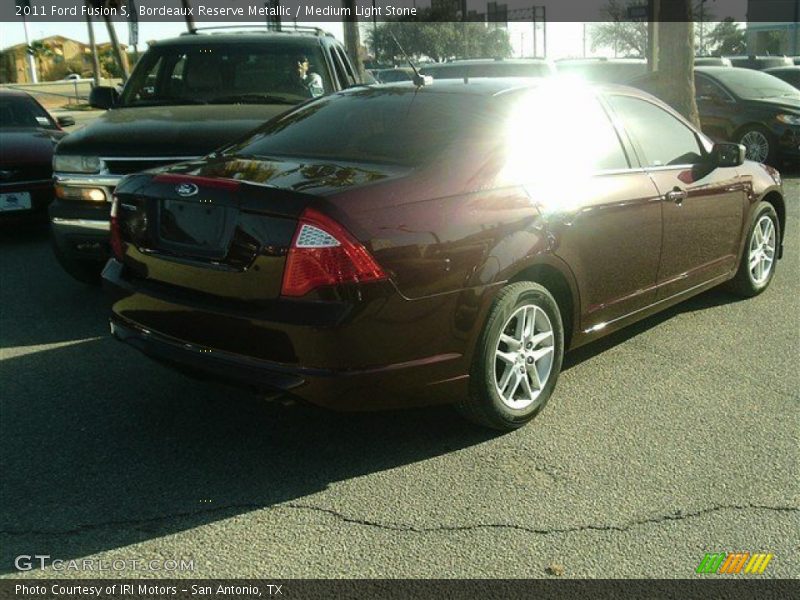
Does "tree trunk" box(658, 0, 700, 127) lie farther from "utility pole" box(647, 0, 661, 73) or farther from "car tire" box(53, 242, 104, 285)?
"car tire" box(53, 242, 104, 285)

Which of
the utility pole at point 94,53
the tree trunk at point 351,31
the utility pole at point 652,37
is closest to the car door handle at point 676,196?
the utility pole at point 652,37

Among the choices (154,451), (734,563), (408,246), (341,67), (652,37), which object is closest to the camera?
(734,563)

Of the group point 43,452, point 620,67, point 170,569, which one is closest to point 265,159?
point 43,452

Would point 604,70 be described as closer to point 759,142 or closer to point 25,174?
point 759,142

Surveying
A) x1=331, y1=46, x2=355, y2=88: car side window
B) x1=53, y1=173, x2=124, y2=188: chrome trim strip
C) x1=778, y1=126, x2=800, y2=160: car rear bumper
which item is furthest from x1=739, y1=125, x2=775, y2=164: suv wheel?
x1=53, y1=173, x2=124, y2=188: chrome trim strip

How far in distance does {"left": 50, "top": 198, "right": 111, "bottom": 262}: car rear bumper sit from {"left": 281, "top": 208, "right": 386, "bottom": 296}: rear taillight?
290 centimetres

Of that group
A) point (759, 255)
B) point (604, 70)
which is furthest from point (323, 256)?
point (604, 70)

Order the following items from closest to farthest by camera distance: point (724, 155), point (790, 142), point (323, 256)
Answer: point (323, 256), point (724, 155), point (790, 142)

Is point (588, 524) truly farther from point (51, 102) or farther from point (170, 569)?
point (51, 102)

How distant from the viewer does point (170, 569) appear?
300 centimetres

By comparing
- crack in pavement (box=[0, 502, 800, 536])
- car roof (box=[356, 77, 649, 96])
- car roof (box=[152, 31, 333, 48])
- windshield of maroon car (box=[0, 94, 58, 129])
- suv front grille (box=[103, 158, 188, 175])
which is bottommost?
crack in pavement (box=[0, 502, 800, 536])

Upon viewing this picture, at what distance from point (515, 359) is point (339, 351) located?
98cm

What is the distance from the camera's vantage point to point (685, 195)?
17.4 ft

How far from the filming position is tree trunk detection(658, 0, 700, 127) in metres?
13.6
